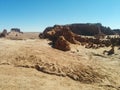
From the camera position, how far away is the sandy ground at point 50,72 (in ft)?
49.9

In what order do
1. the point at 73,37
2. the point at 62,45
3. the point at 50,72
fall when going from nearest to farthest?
the point at 50,72 < the point at 62,45 < the point at 73,37

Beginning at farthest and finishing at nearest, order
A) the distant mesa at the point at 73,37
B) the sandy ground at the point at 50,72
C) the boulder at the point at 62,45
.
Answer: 1. the distant mesa at the point at 73,37
2. the boulder at the point at 62,45
3. the sandy ground at the point at 50,72

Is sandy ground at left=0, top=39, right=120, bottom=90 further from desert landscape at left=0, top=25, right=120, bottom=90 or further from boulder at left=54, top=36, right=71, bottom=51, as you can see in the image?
boulder at left=54, top=36, right=71, bottom=51

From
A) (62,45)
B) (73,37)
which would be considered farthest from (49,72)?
(73,37)

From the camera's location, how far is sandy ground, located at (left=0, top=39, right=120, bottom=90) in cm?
1520

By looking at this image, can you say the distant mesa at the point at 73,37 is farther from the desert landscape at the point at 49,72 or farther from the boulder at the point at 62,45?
the desert landscape at the point at 49,72

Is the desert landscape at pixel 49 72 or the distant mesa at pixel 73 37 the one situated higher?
the distant mesa at pixel 73 37

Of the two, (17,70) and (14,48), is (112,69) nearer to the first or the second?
(17,70)

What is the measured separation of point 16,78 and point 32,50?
6.39 m

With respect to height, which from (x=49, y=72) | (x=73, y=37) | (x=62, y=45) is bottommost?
(x=49, y=72)

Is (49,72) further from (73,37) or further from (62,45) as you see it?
(73,37)

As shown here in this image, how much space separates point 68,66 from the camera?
18688 mm

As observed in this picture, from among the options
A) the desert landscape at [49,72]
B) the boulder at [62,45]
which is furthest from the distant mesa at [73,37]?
the desert landscape at [49,72]

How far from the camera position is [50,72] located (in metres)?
17.5
